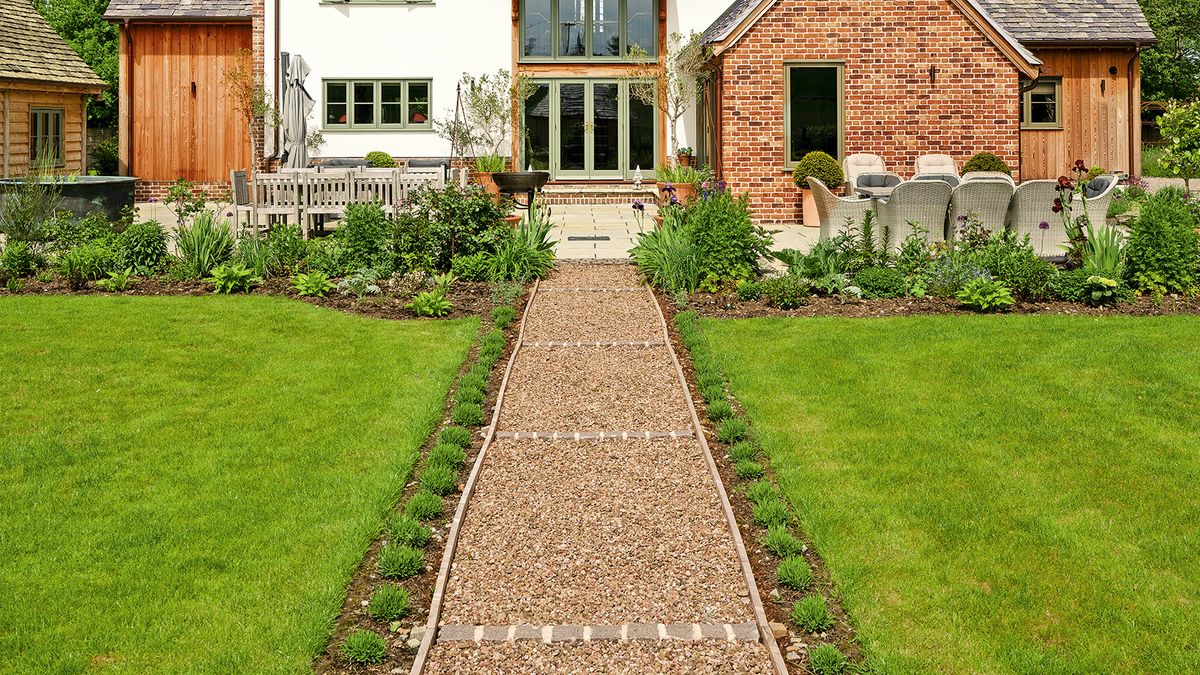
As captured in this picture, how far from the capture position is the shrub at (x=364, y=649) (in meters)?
4.61

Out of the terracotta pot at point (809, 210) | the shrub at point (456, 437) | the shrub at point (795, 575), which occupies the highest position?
the terracotta pot at point (809, 210)

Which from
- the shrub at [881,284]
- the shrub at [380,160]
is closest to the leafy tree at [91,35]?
the shrub at [380,160]

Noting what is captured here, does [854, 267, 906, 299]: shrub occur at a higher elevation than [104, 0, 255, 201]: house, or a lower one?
lower

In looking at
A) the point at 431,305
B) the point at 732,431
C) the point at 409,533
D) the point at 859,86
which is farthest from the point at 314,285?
the point at 859,86

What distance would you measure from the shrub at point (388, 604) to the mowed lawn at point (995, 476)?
1.76 metres

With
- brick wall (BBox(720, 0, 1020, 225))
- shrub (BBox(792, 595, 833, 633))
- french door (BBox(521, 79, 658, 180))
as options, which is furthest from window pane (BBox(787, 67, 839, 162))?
shrub (BBox(792, 595, 833, 633))

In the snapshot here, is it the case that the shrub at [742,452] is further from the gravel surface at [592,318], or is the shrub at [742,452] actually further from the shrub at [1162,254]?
the shrub at [1162,254]

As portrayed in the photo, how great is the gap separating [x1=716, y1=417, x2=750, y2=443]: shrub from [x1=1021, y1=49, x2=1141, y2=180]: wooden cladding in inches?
805

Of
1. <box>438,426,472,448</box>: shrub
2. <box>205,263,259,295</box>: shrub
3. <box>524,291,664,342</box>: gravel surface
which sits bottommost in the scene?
<box>438,426,472,448</box>: shrub

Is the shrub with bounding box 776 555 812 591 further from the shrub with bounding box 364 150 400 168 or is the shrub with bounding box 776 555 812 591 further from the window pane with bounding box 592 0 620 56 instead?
the window pane with bounding box 592 0 620 56

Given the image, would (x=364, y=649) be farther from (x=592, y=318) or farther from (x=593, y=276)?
(x=593, y=276)

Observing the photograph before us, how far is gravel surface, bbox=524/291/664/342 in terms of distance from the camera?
9.98 m

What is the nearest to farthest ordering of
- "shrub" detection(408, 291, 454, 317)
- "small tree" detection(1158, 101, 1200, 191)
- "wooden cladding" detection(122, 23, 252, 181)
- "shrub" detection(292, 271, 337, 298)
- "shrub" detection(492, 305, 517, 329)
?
"shrub" detection(492, 305, 517, 329)
"shrub" detection(408, 291, 454, 317)
"shrub" detection(292, 271, 337, 298)
"small tree" detection(1158, 101, 1200, 191)
"wooden cladding" detection(122, 23, 252, 181)

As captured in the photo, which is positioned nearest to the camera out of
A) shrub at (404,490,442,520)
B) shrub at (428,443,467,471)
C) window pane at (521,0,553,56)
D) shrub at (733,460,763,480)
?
shrub at (404,490,442,520)
